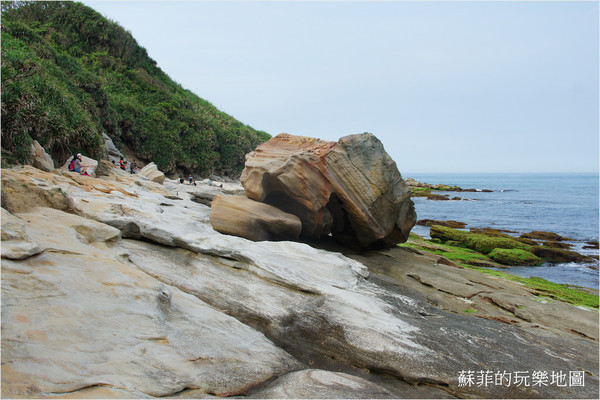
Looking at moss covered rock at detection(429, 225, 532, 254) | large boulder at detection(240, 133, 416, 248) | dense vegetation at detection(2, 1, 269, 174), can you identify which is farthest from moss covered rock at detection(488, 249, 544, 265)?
dense vegetation at detection(2, 1, 269, 174)

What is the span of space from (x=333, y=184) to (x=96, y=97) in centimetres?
2860

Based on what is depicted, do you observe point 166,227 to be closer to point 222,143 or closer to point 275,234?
point 275,234

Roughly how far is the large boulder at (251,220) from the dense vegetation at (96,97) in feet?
28.6

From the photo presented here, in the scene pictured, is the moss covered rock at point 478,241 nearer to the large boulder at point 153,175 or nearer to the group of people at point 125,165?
the large boulder at point 153,175

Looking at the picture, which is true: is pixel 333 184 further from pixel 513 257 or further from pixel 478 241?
pixel 478 241

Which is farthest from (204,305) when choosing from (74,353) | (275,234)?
(275,234)

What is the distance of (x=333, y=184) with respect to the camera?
13.7 metres

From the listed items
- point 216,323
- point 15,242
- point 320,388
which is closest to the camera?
point 15,242

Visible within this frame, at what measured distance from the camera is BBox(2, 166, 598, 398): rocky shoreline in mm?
4738

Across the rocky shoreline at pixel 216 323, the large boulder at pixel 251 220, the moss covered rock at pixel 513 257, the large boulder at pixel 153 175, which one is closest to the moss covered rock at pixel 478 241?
the moss covered rock at pixel 513 257

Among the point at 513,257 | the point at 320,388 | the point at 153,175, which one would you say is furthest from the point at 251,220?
the point at 513,257

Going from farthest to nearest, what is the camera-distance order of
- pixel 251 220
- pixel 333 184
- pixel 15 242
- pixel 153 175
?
pixel 153 175 < pixel 333 184 < pixel 251 220 < pixel 15 242

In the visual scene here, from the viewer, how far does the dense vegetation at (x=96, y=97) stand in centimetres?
1828

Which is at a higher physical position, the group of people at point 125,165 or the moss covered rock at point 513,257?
the group of people at point 125,165
